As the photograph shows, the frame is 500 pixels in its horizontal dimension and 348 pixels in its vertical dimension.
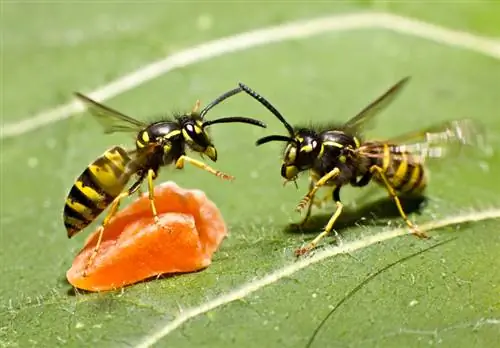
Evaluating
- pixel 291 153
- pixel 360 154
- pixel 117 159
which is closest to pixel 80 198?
pixel 117 159

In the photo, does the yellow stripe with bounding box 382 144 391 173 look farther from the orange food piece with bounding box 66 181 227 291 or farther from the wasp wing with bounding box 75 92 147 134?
the wasp wing with bounding box 75 92 147 134

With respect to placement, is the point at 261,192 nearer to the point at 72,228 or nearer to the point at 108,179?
the point at 108,179

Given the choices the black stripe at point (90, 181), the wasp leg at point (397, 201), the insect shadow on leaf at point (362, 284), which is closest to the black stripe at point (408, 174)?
the wasp leg at point (397, 201)

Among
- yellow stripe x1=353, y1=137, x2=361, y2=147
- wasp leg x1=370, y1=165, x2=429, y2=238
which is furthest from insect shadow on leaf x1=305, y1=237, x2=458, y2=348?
yellow stripe x1=353, y1=137, x2=361, y2=147

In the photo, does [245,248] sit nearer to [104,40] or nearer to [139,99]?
[139,99]

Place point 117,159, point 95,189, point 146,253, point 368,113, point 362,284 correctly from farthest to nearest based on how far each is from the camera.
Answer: point 368,113, point 117,159, point 95,189, point 146,253, point 362,284

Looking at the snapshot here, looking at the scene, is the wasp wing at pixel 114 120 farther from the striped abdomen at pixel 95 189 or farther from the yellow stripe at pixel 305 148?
the yellow stripe at pixel 305 148

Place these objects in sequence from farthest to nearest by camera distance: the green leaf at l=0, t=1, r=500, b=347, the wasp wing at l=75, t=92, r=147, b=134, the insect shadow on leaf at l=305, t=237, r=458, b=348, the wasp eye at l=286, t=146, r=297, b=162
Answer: the wasp wing at l=75, t=92, r=147, b=134, the wasp eye at l=286, t=146, r=297, b=162, the green leaf at l=0, t=1, r=500, b=347, the insect shadow on leaf at l=305, t=237, r=458, b=348
